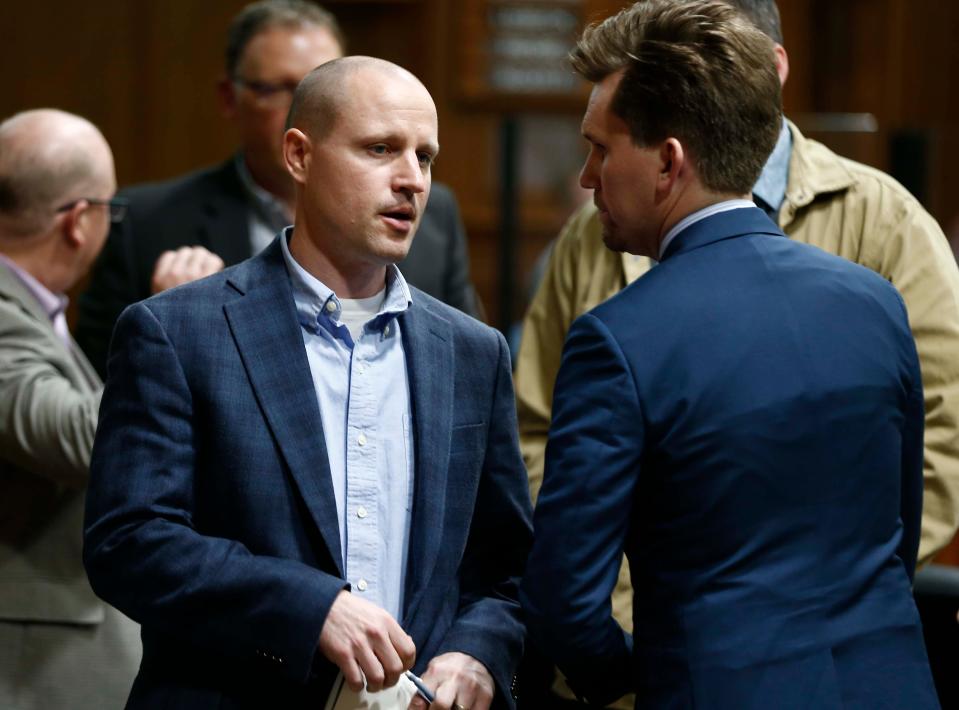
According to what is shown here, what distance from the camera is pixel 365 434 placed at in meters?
1.81

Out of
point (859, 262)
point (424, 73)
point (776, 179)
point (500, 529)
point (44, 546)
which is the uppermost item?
point (776, 179)

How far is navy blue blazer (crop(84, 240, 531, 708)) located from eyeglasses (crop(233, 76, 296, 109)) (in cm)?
138

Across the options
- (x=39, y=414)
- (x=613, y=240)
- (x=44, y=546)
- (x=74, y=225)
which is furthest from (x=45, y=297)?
(x=613, y=240)

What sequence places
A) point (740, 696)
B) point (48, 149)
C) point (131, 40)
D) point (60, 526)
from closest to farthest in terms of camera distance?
1. point (740, 696)
2. point (60, 526)
3. point (48, 149)
4. point (131, 40)

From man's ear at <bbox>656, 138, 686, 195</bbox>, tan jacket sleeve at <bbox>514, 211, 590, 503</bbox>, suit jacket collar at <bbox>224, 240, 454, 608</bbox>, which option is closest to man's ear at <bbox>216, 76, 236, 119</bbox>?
tan jacket sleeve at <bbox>514, 211, 590, 503</bbox>

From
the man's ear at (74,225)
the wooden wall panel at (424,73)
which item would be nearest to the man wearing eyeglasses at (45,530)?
the man's ear at (74,225)

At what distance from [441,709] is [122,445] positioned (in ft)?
1.62

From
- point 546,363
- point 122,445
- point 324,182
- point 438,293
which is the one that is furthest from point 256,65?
point 122,445

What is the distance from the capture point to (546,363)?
254cm

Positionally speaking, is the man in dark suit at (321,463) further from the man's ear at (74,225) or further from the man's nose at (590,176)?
the man's ear at (74,225)

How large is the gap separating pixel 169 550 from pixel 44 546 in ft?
2.94

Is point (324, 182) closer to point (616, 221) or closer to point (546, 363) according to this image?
point (616, 221)

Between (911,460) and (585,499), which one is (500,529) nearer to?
(585,499)

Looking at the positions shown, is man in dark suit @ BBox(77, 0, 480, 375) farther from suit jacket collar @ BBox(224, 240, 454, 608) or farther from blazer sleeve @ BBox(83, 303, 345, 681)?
blazer sleeve @ BBox(83, 303, 345, 681)
